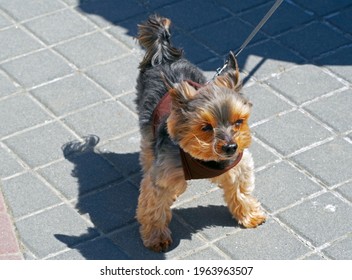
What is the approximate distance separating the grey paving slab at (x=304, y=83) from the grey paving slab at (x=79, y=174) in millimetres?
2010

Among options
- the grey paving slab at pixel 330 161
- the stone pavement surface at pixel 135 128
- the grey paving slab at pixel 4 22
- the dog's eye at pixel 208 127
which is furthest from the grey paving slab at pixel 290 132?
the grey paving slab at pixel 4 22

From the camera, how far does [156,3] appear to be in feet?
35.2

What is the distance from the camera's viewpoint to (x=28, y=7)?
10773 mm

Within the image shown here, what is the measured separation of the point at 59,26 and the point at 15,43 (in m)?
0.54

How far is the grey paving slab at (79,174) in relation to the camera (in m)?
8.35

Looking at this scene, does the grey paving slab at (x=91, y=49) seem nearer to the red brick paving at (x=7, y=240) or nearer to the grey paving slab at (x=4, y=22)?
the grey paving slab at (x=4, y=22)

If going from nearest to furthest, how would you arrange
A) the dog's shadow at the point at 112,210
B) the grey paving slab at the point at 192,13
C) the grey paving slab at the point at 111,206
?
the dog's shadow at the point at 112,210, the grey paving slab at the point at 111,206, the grey paving slab at the point at 192,13

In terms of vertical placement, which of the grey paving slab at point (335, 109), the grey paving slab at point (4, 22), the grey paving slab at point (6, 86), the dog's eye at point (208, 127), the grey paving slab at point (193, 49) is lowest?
the grey paving slab at point (4, 22)

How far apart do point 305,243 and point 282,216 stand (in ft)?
1.20

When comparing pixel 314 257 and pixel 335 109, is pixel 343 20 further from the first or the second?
pixel 314 257

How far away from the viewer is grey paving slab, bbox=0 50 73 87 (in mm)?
9703

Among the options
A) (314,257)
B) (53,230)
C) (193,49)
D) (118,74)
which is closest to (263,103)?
(193,49)
